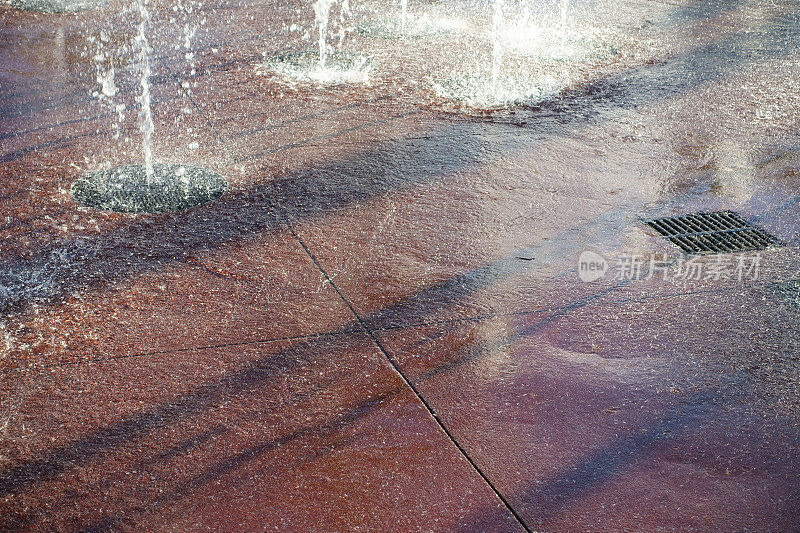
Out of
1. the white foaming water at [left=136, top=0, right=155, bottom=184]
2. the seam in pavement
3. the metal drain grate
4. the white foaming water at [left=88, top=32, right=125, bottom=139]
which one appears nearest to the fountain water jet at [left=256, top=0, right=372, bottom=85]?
the white foaming water at [left=136, top=0, right=155, bottom=184]

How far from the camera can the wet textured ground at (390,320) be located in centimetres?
268

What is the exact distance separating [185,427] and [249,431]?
24 cm

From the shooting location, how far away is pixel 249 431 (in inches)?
114

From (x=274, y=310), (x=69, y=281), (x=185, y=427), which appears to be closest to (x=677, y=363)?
(x=274, y=310)

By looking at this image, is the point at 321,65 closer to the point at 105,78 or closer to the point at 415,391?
the point at 105,78

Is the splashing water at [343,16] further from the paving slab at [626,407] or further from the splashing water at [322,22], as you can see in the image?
the paving slab at [626,407]

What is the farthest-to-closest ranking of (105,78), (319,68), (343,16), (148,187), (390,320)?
(343,16) < (319,68) < (105,78) < (148,187) < (390,320)

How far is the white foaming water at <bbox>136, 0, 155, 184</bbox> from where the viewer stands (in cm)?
499

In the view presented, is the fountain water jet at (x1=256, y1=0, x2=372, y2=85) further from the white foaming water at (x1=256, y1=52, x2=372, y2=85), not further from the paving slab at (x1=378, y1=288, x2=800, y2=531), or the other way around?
the paving slab at (x1=378, y1=288, x2=800, y2=531)

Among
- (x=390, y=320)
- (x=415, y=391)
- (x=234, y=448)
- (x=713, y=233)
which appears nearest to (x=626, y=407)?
(x=415, y=391)

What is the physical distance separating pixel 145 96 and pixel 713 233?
4.19 meters

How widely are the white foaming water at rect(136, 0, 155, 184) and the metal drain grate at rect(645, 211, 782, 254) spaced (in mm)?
3114

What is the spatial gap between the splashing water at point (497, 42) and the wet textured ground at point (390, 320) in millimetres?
671

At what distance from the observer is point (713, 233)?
14.7ft
